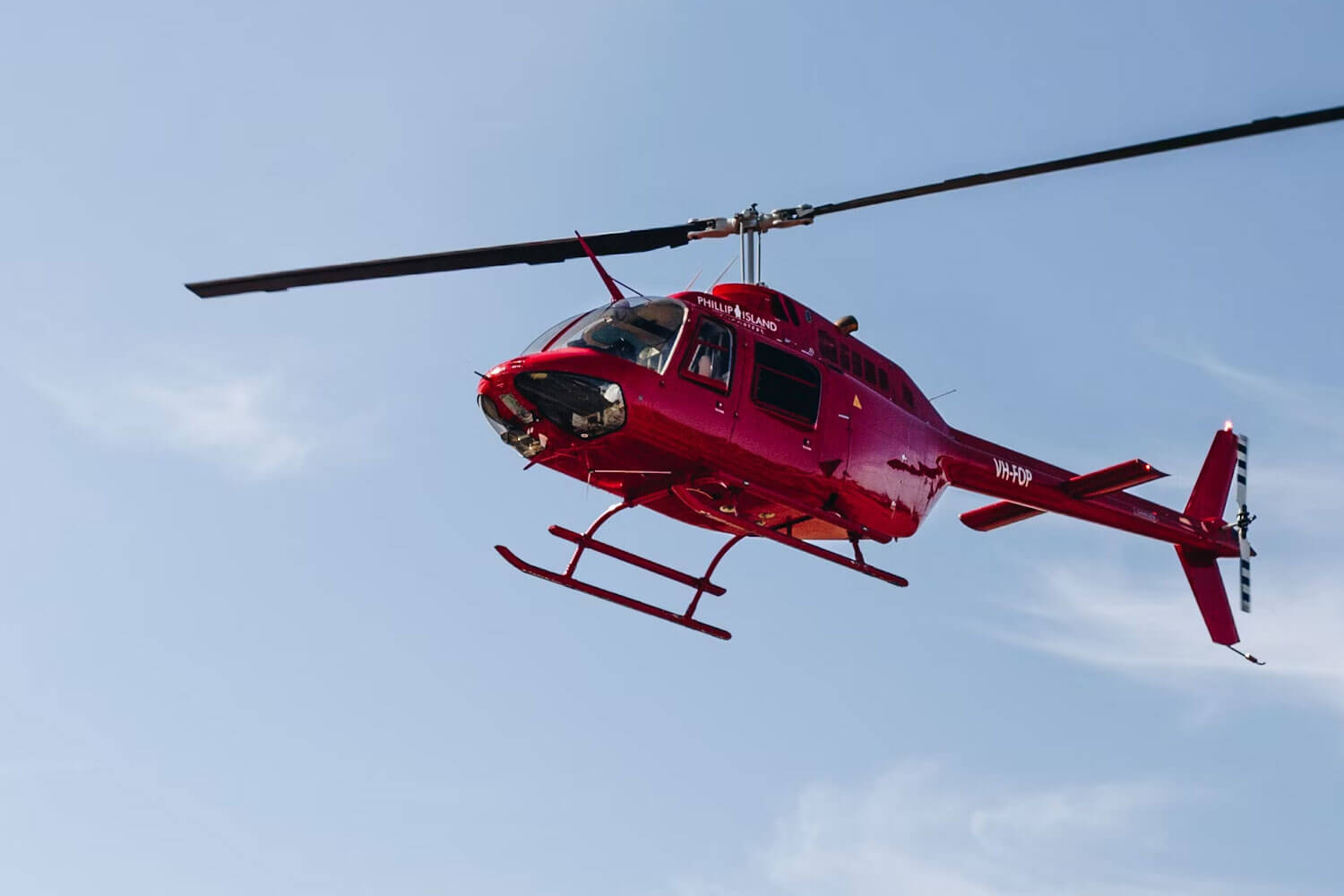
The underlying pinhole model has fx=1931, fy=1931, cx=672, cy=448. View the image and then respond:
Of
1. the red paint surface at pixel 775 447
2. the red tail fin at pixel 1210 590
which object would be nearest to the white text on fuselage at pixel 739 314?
the red paint surface at pixel 775 447

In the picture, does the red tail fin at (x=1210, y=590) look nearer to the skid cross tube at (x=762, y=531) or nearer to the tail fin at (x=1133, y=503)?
the tail fin at (x=1133, y=503)

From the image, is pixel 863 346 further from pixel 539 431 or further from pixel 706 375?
pixel 539 431

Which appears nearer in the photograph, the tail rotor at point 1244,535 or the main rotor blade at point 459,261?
the main rotor blade at point 459,261

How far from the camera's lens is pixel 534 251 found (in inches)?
698

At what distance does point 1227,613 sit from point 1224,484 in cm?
172

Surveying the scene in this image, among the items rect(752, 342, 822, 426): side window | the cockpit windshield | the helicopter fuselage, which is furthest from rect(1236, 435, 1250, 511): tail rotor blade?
the cockpit windshield

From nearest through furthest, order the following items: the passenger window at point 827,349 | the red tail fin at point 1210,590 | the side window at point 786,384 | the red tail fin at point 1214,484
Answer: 1. the side window at point 786,384
2. the passenger window at point 827,349
3. the red tail fin at point 1210,590
4. the red tail fin at point 1214,484

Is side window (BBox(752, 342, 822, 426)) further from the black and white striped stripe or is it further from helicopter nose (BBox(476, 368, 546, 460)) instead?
the black and white striped stripe

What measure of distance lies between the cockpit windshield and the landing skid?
4.42 feet

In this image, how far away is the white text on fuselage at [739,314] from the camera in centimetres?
1738

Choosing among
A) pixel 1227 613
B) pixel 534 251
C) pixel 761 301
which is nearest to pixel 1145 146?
pixel 761 301

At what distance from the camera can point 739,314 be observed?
57.6 ft

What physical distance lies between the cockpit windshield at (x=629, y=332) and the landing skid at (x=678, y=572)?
135 centimetres

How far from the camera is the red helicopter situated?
1664 cm
